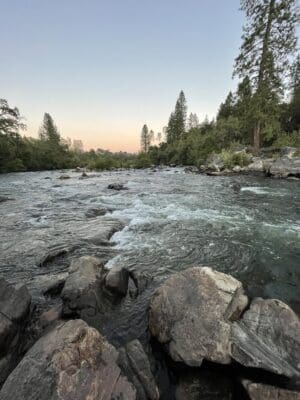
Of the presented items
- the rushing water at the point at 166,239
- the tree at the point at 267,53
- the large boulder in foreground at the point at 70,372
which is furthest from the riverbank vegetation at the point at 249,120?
the large boulder in foreground at the point at 70,372

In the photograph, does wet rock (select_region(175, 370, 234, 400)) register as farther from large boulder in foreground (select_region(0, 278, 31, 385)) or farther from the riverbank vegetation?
the riverbank vegetation

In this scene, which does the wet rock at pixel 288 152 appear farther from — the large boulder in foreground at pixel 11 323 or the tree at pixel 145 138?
the tree at pixel 145 138

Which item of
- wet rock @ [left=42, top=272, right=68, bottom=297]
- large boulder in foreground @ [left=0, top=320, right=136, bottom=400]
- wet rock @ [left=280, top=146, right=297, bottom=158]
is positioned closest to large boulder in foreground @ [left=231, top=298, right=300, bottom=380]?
large boulder in foreground @ [left=0, top=320, right=136, bottom=400]

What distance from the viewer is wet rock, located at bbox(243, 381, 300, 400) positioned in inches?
71.3

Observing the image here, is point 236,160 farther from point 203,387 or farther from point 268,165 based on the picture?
point 203,387

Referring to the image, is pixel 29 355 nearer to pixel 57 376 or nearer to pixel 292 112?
pixel 57 376

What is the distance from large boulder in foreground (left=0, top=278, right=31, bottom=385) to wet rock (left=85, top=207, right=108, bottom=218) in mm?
4587

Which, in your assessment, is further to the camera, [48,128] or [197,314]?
[48,128]

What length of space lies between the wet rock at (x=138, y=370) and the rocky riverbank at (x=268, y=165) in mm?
15969

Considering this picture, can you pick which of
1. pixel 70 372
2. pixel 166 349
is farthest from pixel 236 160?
pixel 70 372

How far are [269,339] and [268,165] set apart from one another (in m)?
17.0

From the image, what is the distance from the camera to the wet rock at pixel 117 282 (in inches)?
130

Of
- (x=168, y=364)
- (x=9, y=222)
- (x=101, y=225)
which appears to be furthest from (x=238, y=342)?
(x=9, y=222)

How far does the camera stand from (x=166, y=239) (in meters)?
5.38
